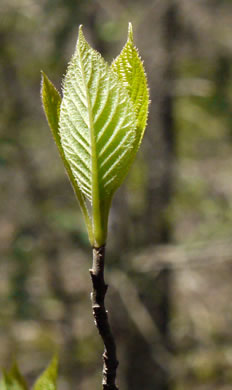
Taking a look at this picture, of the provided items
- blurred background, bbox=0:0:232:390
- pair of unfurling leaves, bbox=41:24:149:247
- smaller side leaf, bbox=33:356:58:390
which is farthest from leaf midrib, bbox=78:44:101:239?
blurred background, bbox=0:0:232:390

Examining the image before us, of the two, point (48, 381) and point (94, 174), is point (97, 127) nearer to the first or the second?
point (94, 174)

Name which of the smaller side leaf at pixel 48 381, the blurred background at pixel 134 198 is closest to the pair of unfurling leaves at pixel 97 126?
the smaller side leaf at pixel 48 381

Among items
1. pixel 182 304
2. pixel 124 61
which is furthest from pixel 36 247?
pixel 124 61

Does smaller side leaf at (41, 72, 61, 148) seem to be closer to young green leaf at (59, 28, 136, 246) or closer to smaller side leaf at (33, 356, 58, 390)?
young green leaf at (59, 28, 136, 246)

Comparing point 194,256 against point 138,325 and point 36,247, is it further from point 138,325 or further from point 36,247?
point 36,247

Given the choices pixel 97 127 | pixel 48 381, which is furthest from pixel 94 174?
pixel 48 381

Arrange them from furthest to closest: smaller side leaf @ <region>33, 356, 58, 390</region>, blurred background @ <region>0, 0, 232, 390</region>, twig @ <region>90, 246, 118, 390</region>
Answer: blurred background @ <region>0, 0, 232, 390</region>
smaller side leaf @ <region>33, 356, 58, 390</region>
twig @ <region>90, 246, 118, 390</region>

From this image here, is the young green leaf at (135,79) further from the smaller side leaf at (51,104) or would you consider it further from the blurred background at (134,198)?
the blurred background at (134,198)
